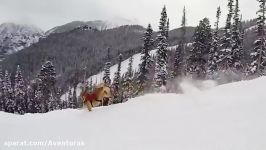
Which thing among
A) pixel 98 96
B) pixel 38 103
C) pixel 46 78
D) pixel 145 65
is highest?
pixel 145 65

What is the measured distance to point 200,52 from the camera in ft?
206

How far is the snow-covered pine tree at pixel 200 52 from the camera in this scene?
6219 centimetres

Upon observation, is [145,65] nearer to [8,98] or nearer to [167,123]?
[167,123]

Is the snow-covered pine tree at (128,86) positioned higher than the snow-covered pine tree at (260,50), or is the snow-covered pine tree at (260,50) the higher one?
the snow-covered pine tree at (260,50)

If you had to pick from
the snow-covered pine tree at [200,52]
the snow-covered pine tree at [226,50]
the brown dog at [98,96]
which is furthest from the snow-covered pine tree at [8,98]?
the brown dog at [98,96]

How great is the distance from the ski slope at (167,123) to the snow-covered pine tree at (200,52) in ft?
143

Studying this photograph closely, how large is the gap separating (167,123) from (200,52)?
164ft

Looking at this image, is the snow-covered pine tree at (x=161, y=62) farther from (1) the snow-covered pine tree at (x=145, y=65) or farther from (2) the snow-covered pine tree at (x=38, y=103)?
(2) the snow-covered pine tree at (x=38, y=103)

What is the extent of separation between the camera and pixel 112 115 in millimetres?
16344

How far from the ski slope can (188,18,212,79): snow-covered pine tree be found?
4345cm

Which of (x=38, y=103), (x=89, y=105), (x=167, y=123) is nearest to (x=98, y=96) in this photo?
(x=89, y=105)

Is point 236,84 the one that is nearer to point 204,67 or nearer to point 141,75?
point 141,75

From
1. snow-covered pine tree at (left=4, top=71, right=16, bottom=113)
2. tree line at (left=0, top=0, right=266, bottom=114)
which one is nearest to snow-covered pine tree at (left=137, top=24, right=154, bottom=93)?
tree line at (left=0, top=0, right=266, bottom=114)

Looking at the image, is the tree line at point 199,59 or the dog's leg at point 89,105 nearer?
the dog's leg at point 89,105
